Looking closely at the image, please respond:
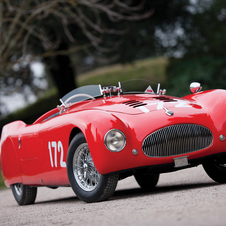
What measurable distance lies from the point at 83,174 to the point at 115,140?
2.13 feet

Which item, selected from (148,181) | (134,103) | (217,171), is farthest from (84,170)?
(148,181)

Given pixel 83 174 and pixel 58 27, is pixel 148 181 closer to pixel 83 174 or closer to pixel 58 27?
pixel 83 174

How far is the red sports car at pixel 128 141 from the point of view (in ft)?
14.6

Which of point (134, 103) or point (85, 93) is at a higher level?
point (85, 93)

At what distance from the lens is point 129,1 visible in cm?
1725

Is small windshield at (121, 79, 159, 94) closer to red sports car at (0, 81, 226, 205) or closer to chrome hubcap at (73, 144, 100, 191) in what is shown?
red sports car at (0, 81, 226, 205)

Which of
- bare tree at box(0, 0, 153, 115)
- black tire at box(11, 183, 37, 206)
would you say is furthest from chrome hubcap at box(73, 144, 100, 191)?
bare tree at box(0, 0, 153, 115)

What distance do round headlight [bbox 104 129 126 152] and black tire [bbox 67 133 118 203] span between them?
1.09 ft

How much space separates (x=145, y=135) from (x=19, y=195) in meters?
3.12

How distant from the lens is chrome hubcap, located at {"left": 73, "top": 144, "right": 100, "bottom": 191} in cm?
471

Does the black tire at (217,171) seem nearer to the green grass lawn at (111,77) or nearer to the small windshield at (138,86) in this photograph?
the small windshield at (138,86)

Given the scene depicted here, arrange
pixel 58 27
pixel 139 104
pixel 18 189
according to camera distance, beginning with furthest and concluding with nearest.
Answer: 1. pixel 58 27
2. pixel 18 189
3. pixel 139 104

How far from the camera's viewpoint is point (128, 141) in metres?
4.46

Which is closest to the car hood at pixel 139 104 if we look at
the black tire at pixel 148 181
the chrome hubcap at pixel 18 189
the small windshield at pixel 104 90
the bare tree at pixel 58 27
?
the small windshield at pixel 104 90
